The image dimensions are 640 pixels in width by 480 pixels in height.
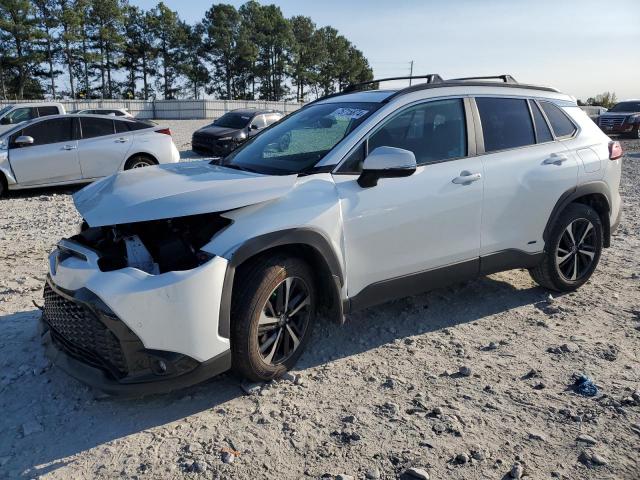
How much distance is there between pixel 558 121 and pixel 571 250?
3.84ft

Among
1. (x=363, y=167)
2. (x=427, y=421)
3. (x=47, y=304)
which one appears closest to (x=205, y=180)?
(x=363, y=167)

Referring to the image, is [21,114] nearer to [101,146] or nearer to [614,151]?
[101,146]

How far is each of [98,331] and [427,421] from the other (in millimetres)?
1918

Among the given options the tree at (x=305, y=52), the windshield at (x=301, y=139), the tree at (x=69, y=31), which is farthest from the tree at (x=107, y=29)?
the windshield at (x=301, y=139)

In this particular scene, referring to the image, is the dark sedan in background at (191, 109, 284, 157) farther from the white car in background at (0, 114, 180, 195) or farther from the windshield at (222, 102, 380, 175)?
the windshield at (222, 102, 380, 175)

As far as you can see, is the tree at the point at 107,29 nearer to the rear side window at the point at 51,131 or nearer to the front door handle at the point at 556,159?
the rear side window at the point at 51,131

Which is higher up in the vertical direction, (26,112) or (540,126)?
(540,126)

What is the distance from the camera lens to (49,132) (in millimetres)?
10570

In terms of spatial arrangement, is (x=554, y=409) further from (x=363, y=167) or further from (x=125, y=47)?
(x=125, y=47)

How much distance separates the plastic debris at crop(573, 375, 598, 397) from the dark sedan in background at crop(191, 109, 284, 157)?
13.6 m

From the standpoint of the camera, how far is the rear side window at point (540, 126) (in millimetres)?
4918

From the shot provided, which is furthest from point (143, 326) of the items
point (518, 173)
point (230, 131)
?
point (230, 131)

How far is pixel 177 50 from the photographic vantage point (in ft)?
210

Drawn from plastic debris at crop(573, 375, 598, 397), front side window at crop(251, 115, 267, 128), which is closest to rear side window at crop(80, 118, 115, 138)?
front side window at crop(251, 115, 267, 128)
